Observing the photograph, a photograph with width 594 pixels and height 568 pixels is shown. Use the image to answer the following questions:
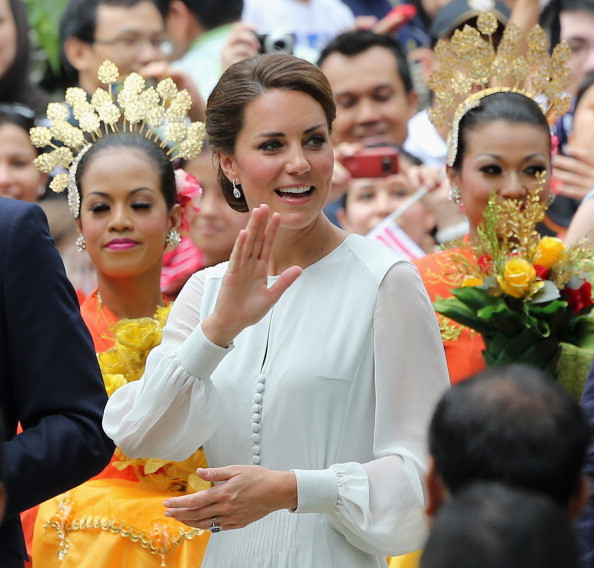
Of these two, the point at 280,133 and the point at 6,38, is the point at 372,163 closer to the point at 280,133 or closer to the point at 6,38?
the point at 6,38

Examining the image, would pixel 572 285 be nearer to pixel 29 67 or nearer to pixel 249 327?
pixel 249 327

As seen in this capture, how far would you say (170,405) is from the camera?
9.62 feet

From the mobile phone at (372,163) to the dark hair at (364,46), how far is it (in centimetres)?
75

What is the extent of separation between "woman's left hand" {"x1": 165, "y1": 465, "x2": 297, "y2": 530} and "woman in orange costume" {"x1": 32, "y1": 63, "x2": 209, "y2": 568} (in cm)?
84

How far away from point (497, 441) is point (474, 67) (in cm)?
288

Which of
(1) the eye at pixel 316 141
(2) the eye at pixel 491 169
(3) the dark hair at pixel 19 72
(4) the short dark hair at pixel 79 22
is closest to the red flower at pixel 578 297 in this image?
(2) the eye at pixel 491 169

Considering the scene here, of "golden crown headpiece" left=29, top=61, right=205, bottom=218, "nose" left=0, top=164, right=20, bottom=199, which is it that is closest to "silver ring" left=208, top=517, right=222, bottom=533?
"golden crown headpiece" left=29, top=61, right=205, bottom=218

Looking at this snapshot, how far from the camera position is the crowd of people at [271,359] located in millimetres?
1965

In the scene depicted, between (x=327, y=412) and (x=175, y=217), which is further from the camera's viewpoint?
(x=175, y=217)

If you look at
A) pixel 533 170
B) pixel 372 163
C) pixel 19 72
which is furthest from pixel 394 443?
pixel 19 72

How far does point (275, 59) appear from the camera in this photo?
127 inches

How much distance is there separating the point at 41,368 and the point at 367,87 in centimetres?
389

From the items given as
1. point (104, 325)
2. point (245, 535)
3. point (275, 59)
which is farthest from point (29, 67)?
point (245, 535)

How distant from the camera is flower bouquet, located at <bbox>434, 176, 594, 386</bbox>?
370 centimetres
